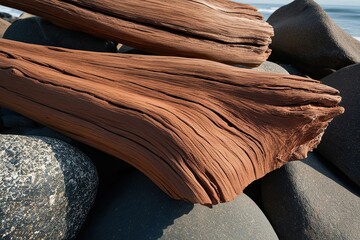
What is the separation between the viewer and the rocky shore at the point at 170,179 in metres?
1.51

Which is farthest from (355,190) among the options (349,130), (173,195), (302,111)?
(173,195)

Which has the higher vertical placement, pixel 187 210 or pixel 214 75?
pixel 214 75

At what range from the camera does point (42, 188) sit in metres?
1.50

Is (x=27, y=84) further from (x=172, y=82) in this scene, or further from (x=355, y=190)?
(x=355, y=190)

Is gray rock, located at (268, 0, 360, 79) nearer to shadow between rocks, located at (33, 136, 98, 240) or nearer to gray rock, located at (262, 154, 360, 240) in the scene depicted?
gray rock, located at (262, 154, 360, 240)

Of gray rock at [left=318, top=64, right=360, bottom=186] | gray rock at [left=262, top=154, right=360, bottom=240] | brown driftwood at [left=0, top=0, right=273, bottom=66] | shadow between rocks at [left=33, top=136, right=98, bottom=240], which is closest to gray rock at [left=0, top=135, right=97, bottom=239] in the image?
shadow between rocks at [left=33, top=136, right=98, bottom=240]

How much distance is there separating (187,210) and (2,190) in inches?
30.3

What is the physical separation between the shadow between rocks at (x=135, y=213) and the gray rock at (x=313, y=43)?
76.8 inches

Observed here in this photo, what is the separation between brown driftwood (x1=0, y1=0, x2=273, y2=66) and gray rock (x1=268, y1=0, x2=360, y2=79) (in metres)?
0.99

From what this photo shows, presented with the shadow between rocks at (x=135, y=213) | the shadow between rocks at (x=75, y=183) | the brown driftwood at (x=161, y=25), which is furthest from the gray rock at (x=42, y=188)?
the brown driftwood at (x=161, y=25)

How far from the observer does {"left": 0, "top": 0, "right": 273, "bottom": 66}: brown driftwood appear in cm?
212

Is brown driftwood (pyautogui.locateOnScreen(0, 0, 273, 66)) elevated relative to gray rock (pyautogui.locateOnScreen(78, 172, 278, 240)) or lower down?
elevated

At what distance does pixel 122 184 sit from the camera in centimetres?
195

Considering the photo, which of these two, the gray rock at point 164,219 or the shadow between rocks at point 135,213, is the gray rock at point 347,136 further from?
A: the shadow between rocks at point 135,213
